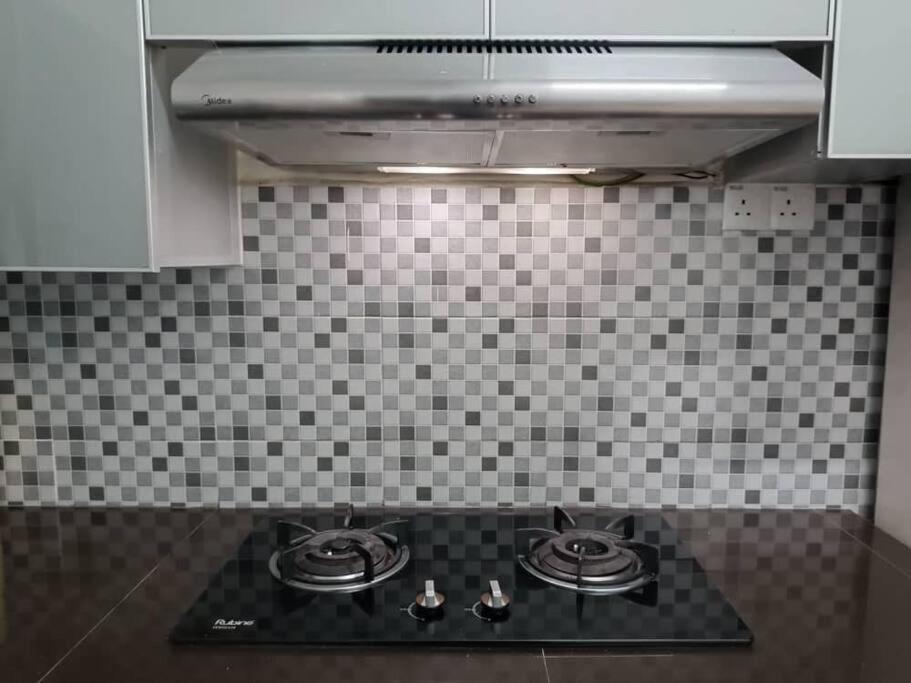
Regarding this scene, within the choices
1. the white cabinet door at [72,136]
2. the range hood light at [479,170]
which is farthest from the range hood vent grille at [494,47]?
the white cabinet door at [72,136]

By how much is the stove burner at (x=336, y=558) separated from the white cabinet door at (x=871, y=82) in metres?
1.00

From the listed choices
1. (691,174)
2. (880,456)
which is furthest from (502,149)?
(880,456)

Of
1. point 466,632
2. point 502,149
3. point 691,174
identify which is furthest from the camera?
point 691,174

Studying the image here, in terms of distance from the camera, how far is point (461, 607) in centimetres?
106

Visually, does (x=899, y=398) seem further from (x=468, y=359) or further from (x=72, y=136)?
(x=72, y=136)

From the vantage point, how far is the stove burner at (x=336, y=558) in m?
1.13

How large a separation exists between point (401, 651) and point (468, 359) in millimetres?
633

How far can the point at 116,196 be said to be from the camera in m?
1.02

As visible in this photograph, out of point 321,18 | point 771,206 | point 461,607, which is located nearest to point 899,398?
point 771,206

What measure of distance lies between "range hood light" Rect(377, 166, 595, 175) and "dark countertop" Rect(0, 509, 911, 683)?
30.1 inches

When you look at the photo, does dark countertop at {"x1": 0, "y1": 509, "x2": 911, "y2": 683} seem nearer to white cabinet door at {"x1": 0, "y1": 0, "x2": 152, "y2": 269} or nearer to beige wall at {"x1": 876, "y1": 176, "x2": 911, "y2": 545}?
beige wall at {"x1": 876, "y1": 176, "x2": 911, "y2": 545}

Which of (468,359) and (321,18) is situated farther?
(468,359)

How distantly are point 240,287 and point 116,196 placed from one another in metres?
0.40

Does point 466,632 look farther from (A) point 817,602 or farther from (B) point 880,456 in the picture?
(B) point 880,456
